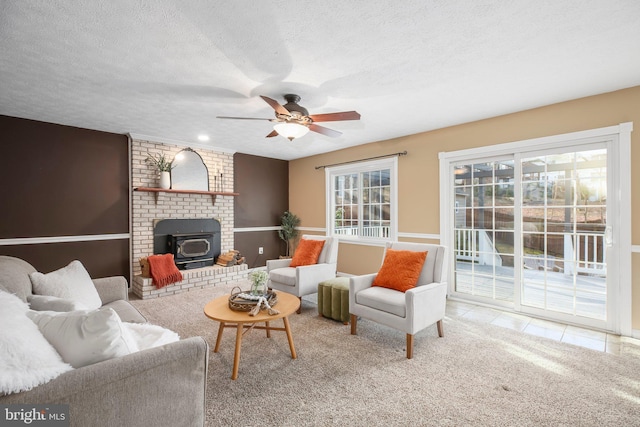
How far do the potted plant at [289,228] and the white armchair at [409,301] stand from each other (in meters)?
3.37

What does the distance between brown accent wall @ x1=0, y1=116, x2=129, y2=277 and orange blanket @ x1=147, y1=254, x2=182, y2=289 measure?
58 cm

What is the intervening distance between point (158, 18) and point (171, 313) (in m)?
3.17

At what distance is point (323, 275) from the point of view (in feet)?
12.7

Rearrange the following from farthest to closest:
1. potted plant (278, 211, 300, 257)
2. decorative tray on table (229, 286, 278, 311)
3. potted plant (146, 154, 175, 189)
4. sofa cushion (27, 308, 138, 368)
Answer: potted plant (278, 211, 300, 257)
potted plant (146, 154, 175, 189)
decorative tray on table (229, 286, 278, 311)
sofa cushion (27, 308, 138, 368)

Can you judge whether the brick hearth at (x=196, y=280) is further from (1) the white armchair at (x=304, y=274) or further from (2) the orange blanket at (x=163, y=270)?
(1) the white armchair at (x=304, y=274)

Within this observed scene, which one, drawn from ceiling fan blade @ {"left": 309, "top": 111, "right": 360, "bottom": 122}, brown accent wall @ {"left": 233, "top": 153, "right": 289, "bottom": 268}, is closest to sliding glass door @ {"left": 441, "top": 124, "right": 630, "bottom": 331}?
ceiling fan blade @ {"left": 309, "top": 111, "right": 360, "bottom": 122}

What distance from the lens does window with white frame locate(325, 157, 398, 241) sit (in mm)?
4965

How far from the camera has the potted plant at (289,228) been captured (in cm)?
633

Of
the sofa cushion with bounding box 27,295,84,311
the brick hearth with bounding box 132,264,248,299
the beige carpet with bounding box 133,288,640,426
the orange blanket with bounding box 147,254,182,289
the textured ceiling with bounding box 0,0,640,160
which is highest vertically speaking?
the textured ceiling with bounding box 0,0,640,160

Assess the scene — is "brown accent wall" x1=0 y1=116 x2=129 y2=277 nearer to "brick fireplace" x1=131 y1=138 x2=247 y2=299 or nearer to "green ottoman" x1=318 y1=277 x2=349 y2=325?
"brick fireplace" x1=131 y1=138 x2=247 y2=299

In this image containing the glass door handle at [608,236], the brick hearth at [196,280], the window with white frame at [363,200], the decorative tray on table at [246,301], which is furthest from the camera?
the window with white frame at [363,200]

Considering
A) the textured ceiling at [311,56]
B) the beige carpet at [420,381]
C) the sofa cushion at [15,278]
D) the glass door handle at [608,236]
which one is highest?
the textured ceiling at [311,56]

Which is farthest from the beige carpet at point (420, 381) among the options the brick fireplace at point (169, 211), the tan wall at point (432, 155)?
the brick fireplace at point (169, 211)

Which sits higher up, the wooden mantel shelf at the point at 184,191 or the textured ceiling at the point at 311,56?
the textured ceiling at the point at 311,56
